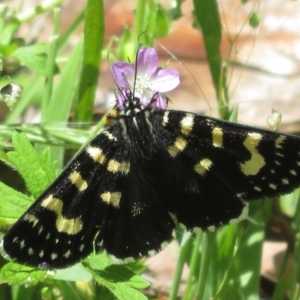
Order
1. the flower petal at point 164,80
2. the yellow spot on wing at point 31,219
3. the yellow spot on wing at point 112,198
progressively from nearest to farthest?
the yellow spot on wing at point 31,219
the yellow spot on wing at point 112,198
the flower petal at point 164,80

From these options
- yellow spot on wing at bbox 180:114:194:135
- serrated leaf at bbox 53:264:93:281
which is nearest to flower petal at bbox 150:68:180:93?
yellow spot on wing at bbox 180:114:194:135

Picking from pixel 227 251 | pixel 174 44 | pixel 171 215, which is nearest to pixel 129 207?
pixel 171 215

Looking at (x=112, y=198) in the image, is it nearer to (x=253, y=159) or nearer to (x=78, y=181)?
(x=78, y=181)

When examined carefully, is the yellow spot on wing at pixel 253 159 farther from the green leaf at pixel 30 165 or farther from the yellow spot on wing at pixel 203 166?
the green leaf at pixel 30 165

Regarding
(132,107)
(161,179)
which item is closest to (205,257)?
(161,179)

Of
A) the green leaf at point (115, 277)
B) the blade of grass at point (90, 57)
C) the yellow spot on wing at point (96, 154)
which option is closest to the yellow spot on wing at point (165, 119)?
the yellow spot on wing at point (96, 154)

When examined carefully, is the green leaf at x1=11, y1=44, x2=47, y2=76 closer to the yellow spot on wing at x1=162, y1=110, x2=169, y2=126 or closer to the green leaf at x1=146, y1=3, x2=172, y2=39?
the green leaf at x1=146, y1=3, x2=172, y2=39

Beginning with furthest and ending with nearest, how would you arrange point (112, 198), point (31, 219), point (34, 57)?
1. point (34, 57)
2. point (112, 198)
3. point (31, 219)
